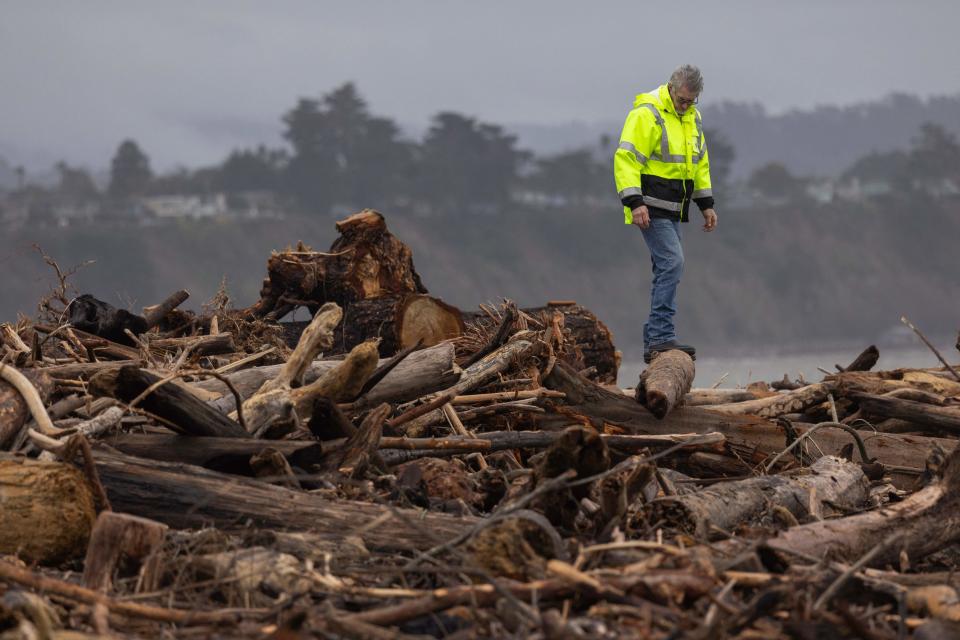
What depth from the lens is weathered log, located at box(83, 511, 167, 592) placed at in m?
4.64

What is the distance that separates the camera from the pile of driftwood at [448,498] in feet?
13.8

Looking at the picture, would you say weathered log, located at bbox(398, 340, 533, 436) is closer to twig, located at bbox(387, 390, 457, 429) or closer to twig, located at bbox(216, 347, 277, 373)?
twig, located at bbox(387, 390, 457, 429)

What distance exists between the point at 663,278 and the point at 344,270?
8.28 ft

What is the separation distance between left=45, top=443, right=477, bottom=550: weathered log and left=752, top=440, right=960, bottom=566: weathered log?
55.8 inches

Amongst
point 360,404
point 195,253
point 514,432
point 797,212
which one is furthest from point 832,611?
point 797,212

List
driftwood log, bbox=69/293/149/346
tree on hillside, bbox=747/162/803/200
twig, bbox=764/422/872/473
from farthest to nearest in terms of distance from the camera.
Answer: tree on hillside, bbox=747/162/803/200
driftwood log, bbox=69/293/149/346
twig, bbox=764/422/872/473

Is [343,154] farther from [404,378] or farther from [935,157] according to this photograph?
[404,378]

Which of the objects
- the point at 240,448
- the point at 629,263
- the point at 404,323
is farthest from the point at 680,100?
the point at 629,263

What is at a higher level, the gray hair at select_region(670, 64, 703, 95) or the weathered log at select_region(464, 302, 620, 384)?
the gray hair at select_region(670, 64, 703, 95)

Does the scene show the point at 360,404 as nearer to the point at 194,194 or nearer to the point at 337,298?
the point at 337,298

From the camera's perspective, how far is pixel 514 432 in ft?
21.9

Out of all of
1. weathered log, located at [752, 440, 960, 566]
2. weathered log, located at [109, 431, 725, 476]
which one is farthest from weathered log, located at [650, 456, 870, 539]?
weathered log, located at [109, 431, 725, 476]

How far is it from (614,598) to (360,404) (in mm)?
2768

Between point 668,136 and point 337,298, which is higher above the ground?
point 668,136
